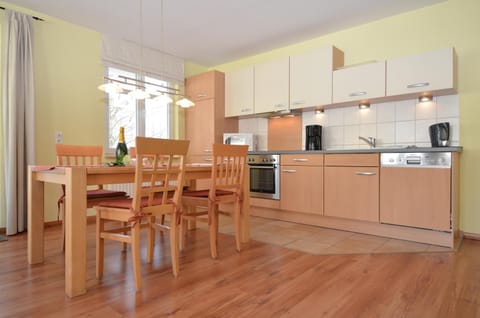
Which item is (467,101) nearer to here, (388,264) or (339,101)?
(339,101)

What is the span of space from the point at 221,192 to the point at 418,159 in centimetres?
180

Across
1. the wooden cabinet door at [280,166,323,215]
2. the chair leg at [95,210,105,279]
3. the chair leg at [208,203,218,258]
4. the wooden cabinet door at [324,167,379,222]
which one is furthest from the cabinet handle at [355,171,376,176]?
the chair leg at [95,210,105,279]

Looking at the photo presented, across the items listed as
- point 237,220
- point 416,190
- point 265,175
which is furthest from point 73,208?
point 416,190

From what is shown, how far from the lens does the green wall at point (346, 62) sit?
2.82 meters

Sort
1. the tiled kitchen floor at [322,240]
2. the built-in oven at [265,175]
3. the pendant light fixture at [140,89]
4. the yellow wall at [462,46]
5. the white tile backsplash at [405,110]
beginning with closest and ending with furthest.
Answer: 1. the pendant light fixture at [140,89]
2. the tiled kitchen floor at [322,240]
3. the yellow wall at [462,46]
4. the white tile backsplash at [405,110]
5. the built-in oven at [265,175]

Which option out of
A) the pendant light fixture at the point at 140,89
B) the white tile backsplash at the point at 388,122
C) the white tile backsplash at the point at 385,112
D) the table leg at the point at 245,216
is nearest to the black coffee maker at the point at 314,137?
the white tile backsplash at the point at 388,122

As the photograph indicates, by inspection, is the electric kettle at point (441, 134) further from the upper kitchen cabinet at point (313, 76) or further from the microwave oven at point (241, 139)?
the microwave oven at point (241, 139)

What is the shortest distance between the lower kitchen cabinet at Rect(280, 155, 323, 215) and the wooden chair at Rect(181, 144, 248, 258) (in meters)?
1.07

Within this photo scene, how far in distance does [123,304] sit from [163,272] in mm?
446

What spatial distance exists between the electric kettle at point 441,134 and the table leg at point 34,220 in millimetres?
3471

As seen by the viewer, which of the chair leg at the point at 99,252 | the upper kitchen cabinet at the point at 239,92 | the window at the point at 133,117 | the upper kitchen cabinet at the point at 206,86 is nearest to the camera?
the chair leg at the point at 99,252

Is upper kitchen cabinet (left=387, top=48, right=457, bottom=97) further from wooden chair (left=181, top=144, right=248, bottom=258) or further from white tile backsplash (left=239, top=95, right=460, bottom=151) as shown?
wooden chair (left=181, top=144, right=248, bottom=258)

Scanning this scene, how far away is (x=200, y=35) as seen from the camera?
380 cm

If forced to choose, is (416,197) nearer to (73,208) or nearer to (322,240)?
(322,240)
